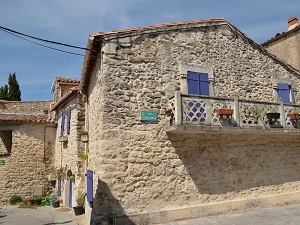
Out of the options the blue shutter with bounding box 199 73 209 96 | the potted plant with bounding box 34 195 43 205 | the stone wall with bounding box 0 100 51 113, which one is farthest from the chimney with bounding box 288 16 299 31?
the stone wall with bounding box 0 100 51 113

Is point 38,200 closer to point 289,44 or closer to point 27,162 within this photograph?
point 27,162

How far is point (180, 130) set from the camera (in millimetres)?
7250

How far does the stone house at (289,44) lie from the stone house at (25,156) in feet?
45.2

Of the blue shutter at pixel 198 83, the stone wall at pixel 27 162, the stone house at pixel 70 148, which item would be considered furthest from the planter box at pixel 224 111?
the stone wall at pixel 27 162

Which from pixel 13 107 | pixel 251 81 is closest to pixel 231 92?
pixel 251 81

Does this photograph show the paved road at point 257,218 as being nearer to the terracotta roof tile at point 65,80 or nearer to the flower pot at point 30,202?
the flower pot at point 30,202

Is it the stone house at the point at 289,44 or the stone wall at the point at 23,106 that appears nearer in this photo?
the stone house at the point at 289,44

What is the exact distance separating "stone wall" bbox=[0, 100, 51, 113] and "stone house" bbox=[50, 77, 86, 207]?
7620 millimetres

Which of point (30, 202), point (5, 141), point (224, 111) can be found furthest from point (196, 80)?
point (5, 141)

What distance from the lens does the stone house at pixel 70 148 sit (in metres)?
10.6

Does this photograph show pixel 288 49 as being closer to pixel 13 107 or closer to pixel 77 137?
pixel 77 137

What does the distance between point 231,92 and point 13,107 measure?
702 inches

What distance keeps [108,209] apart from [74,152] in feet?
15.6

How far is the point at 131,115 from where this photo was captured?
25.1ft
